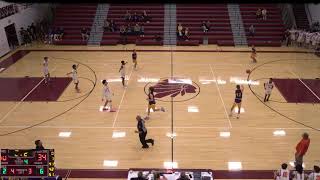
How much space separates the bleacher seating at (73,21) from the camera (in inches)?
1139

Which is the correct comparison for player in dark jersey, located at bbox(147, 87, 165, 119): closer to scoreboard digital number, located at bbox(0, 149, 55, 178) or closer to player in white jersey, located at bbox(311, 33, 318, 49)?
scoreboard digital number, located at bbox(0, 149, 55, 178)

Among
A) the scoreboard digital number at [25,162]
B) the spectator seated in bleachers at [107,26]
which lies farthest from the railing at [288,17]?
the scoreboard digital number at [25,162]

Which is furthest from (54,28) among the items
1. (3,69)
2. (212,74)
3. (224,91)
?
(224,91)

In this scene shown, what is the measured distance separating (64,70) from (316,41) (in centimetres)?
1725

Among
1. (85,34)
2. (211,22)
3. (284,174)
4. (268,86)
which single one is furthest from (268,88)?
(85,34)

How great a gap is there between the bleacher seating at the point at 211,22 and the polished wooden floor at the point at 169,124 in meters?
6.92

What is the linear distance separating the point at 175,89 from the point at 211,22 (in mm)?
14046

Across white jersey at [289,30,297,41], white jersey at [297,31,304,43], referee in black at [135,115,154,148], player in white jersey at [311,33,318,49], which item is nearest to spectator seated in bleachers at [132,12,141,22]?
white jersey at [289,30,297,41]

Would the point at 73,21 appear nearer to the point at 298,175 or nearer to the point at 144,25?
the point at 144,25

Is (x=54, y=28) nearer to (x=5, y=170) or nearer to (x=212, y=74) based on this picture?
(x=212, y=74)

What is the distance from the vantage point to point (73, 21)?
31.0 m

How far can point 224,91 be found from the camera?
1786 centimetres

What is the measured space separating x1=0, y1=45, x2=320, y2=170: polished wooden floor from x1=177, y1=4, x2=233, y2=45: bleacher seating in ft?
22.7

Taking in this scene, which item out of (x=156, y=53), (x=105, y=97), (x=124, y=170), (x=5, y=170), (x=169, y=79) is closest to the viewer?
(x=5, y=170)
